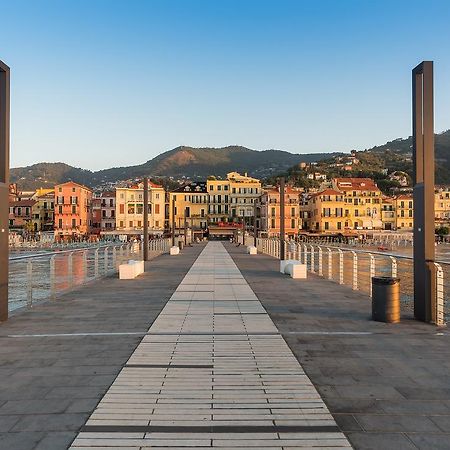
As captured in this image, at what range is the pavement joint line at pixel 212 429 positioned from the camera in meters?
3.28

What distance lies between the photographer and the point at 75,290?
11422 mm

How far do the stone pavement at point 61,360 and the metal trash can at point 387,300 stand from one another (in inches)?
140

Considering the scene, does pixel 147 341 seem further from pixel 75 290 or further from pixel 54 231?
pixel 54 231

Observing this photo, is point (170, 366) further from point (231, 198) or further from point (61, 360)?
point (231, 198)

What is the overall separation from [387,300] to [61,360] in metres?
4.80

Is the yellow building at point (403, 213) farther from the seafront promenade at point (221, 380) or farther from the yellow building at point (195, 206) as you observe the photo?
the seafront promenade at point (221, 380)

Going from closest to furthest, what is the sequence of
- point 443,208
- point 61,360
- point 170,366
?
point 170,366
point 61,360
point 443,208

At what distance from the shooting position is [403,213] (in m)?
90.0

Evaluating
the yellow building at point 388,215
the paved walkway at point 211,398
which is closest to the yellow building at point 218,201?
the yellow building at point 388,215

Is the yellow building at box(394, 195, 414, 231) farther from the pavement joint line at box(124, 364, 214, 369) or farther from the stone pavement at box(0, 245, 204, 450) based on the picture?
the pavement joint line at box(124, 364, 214, 369)

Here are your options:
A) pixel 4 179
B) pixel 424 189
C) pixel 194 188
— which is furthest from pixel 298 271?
pixel 194 188

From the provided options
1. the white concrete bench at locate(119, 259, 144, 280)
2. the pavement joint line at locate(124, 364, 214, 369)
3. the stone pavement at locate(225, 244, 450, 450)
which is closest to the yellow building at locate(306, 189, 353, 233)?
the white concrete bench at locate(119, 259, 144, 280)

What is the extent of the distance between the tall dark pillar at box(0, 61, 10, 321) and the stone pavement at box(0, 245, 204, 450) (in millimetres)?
593

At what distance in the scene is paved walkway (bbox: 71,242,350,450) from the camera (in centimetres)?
317
